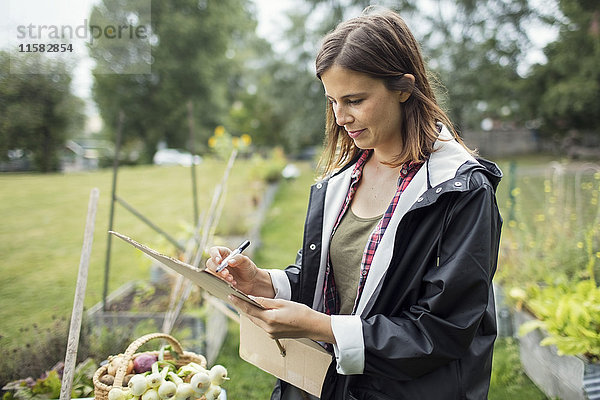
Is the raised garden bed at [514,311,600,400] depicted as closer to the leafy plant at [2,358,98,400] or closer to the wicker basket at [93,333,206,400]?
the wicker basket at [93,333,206,400]

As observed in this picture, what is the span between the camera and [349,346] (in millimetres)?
1222

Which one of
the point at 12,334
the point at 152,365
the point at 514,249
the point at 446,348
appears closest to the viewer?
the point at 446,348

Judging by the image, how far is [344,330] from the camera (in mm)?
1237

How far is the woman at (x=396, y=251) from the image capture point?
120 cm

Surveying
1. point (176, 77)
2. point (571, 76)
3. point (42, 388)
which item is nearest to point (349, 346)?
point (42, 388)

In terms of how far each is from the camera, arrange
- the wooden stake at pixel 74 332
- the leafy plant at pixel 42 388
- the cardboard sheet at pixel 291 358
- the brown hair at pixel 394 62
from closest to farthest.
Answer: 1. the brown hair at pixel 394 62
2. the cardboard sheet at pixel 291 358
3. the wooden stake at pixel 74 332
4. the leafy plant at pixel 42 388

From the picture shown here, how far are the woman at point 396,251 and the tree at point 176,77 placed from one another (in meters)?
18.3

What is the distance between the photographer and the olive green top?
147 cm

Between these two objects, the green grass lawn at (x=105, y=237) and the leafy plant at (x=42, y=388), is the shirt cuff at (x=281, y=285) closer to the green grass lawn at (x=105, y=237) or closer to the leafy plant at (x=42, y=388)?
the leafy plant at (x=42, y=388)

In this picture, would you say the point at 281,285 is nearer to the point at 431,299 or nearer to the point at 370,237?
the point at 370,237

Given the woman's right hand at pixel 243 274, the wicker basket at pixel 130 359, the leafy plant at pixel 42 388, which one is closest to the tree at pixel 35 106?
the leafy plant at pixel 42 388

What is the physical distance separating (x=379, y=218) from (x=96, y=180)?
32.1 feet

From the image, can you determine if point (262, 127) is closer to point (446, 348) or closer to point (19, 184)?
point (19, 184)

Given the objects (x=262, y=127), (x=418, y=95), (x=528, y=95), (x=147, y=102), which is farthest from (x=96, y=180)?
(x=262, y=127)
